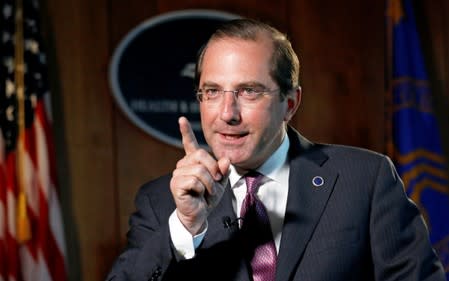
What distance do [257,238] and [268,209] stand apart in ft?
0.38

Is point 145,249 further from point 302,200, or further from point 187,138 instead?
point 302,200

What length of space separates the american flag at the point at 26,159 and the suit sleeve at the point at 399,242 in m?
2.16

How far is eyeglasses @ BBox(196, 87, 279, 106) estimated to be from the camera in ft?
6.52

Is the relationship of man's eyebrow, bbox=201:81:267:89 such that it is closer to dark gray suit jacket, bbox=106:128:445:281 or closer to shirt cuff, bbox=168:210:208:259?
dark gray suit jacket, bbox=106:128:445:281

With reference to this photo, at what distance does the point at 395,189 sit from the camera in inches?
79.0

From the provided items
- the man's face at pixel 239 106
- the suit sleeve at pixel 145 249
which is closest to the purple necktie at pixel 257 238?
the man's face at pixel 239 106

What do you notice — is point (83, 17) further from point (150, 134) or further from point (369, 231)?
point (369, 231)

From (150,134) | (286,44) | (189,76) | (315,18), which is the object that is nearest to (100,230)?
(150,134)

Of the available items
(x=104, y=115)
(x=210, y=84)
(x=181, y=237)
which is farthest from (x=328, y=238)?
(x=104, y=115)

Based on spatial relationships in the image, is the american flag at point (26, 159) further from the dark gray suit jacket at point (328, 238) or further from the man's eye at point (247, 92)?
the man's eye at point (247, 92)

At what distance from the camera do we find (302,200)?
203 centimetres

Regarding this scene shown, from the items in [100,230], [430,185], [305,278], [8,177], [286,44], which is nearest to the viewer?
[305,278]

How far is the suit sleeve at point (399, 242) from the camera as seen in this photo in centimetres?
186

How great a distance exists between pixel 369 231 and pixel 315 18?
2.59 metres
